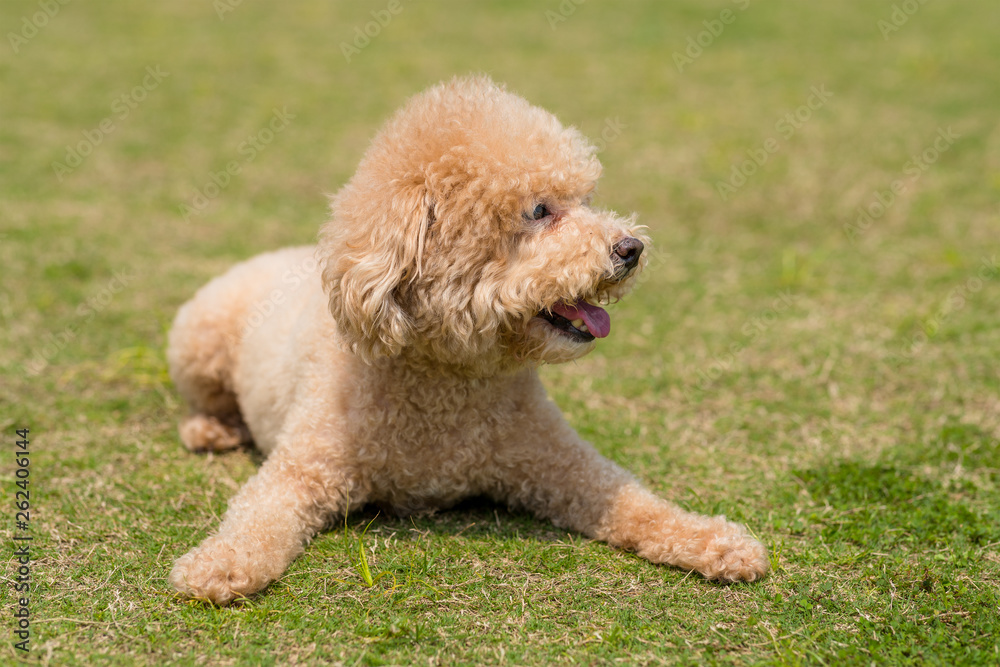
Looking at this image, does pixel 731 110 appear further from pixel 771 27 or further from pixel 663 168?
pixel 771 27

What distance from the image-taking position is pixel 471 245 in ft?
8.23

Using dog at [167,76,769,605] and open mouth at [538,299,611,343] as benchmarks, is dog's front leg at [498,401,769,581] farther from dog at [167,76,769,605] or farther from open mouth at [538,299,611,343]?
open mouth at [538,299,611,343]

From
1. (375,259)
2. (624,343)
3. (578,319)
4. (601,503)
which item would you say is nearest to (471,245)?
(375,259)

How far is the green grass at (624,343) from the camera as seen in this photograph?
248 cm

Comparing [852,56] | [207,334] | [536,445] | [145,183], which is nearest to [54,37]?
[145,183]

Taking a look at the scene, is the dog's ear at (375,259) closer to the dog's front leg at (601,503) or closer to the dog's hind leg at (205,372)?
the dog's front leg at (601,503)

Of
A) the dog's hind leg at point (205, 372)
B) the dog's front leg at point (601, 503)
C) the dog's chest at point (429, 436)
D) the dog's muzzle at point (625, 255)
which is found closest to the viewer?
the dog's muzzle at point (625, 255)

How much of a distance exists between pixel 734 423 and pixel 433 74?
6944 mm

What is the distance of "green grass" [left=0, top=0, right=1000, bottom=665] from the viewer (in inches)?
97.7

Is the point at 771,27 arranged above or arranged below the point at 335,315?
above

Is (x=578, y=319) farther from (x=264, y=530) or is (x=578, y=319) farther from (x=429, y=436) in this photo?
(x=264, y=530)

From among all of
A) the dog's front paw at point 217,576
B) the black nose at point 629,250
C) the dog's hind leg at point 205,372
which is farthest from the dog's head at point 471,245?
the dog's hind leg at point 205,372

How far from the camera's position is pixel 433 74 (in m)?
9.73

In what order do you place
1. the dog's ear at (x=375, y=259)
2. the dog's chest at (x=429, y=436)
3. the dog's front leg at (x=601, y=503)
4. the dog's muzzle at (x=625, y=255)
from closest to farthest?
Result: the dog's ear at (x=375, y=259), the dog's muzzle at (x=625, y=255), the dog's front leg at (x=601, y=503), the dog's chest at (x=429, y=436)
